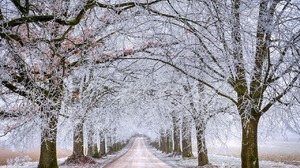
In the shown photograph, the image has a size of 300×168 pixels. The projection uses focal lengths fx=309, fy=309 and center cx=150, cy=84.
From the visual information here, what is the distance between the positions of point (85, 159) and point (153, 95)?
9.46 m

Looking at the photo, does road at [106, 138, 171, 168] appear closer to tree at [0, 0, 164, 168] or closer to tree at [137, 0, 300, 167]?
tree at [0, 0, 164, 168]

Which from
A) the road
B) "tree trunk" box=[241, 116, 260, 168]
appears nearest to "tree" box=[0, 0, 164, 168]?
"tree trunk" box=[241, 116, 260, 168]

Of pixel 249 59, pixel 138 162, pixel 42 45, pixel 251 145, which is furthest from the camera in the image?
pixel 138 162

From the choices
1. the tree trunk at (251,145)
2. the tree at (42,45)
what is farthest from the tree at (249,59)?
the tree at (42,45)

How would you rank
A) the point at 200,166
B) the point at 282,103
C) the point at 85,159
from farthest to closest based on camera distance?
the point at 85,159, the point at 200,166, the point at 282,103

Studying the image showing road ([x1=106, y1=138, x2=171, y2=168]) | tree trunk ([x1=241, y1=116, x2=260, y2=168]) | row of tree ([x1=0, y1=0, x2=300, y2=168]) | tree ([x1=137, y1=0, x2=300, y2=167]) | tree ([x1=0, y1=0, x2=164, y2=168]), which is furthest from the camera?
road ([x1=106, y1=138, x2=171, y2=168])

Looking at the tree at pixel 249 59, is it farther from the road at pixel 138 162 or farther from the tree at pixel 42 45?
the road at pixel 138 162

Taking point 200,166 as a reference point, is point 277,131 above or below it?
above

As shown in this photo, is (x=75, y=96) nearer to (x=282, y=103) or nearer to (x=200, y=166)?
(x=200, y=166)

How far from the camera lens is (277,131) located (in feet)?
30.5

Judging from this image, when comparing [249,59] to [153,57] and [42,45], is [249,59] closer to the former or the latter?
[153,57]

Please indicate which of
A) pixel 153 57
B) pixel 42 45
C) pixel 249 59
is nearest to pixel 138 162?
pixel 153 57

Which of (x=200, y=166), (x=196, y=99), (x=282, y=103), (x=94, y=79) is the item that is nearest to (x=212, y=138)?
(x=200, y=166)

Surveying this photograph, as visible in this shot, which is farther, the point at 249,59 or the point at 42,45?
the point at 42,45
